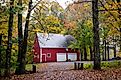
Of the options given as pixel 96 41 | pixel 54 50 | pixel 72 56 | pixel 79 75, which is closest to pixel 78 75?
pixel 79 75

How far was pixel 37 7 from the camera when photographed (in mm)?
21719

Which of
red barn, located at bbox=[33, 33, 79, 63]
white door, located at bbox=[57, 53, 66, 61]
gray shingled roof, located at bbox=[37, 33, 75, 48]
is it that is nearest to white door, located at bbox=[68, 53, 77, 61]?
red barn, located at bbox=[33, 33, 79, 63]

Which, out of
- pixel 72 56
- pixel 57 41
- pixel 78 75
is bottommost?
pixel 78 75

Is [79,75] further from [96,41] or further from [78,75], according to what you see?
[96,41]

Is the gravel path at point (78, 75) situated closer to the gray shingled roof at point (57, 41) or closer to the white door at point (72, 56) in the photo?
the gray shingled roof at point (57, 41)

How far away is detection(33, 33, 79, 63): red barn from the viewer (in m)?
52.5

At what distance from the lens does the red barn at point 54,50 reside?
172 feet

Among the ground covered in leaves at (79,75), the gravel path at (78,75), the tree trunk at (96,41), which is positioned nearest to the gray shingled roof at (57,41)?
the tree trunk at (96,41)

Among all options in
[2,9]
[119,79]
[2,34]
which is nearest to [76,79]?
[119,79]

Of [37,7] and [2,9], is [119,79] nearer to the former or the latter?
[2,9]

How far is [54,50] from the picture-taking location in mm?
55031

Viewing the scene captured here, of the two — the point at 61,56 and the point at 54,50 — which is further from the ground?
the point at 54,50

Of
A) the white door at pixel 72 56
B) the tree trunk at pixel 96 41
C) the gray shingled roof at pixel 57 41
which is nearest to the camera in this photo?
the tree trunk at pixel 96 41

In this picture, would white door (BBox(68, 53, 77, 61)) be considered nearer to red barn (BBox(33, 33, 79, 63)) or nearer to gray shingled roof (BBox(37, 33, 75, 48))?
→ red barn (BBox(33, 33, 79, 63))
